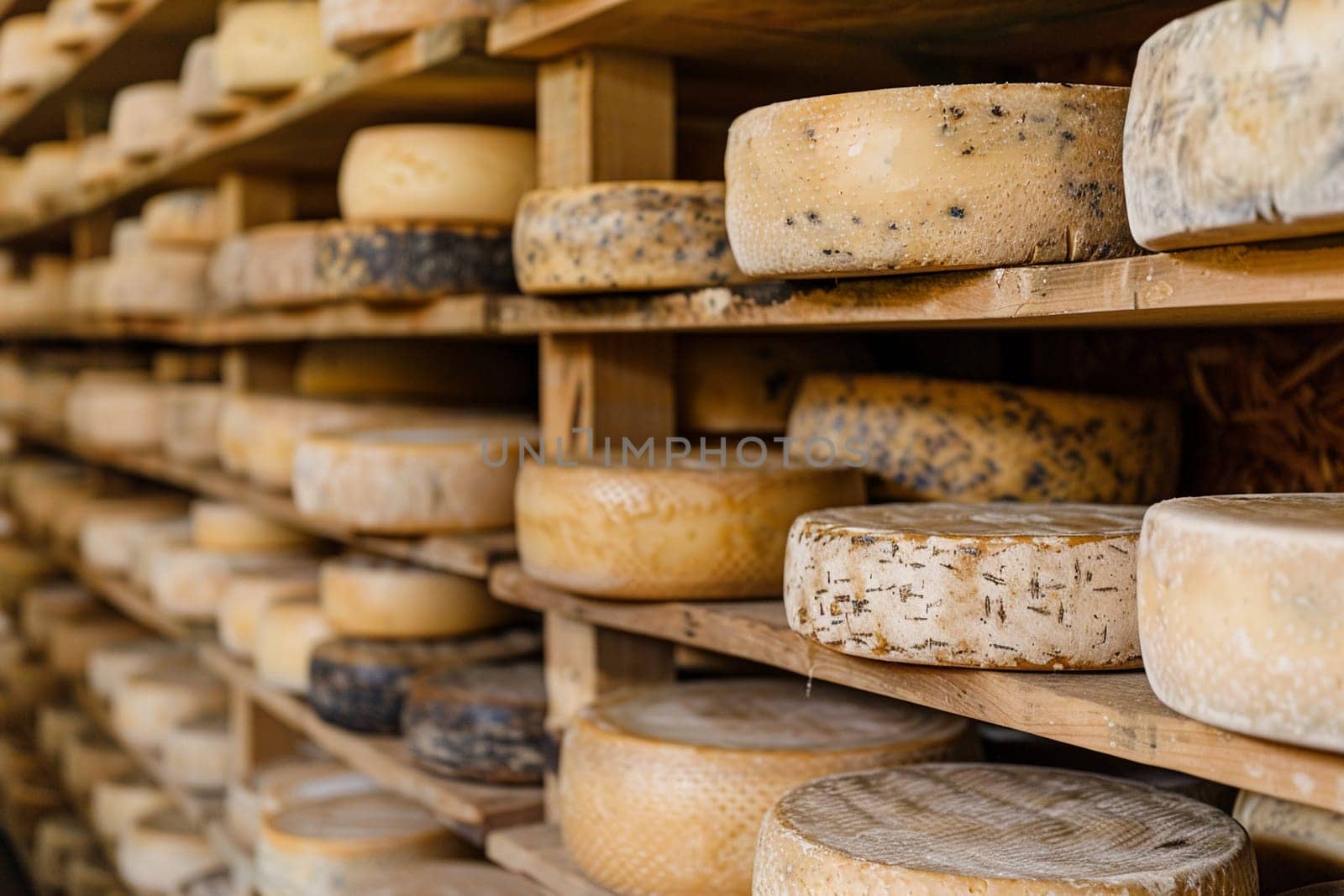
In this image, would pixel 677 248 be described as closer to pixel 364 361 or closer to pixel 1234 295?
pixel 1234 295

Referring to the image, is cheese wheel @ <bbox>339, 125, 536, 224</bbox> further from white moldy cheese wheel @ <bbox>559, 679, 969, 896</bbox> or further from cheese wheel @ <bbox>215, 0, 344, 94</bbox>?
white moldy cheese wheel @ <bbox>559, 679, 969, 896</bbox>

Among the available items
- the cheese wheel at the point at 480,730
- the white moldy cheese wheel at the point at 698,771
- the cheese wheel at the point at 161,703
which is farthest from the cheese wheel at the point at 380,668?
the cheese wheel at the point at 161,703

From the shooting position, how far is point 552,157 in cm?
193

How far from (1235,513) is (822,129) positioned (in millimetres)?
495

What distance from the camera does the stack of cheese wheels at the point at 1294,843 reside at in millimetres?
1431

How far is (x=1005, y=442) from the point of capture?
5.34 ft

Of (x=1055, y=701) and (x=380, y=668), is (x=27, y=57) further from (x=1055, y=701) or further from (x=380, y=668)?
(x=1055, y=701)

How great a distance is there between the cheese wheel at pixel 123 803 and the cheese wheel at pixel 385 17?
7.52 ft

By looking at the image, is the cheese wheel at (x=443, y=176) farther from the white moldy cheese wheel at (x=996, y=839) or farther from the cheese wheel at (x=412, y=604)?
the white moldy cheese wheel at (x=996, y=839)

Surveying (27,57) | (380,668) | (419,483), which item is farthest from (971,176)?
(27,57)

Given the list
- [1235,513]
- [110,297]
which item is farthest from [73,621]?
[1235,513]

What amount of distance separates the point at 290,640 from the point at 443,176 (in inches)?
40.7

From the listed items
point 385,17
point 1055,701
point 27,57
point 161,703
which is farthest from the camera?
point 27,57

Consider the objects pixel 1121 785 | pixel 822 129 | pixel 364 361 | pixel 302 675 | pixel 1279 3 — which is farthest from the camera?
pixel 364 361
